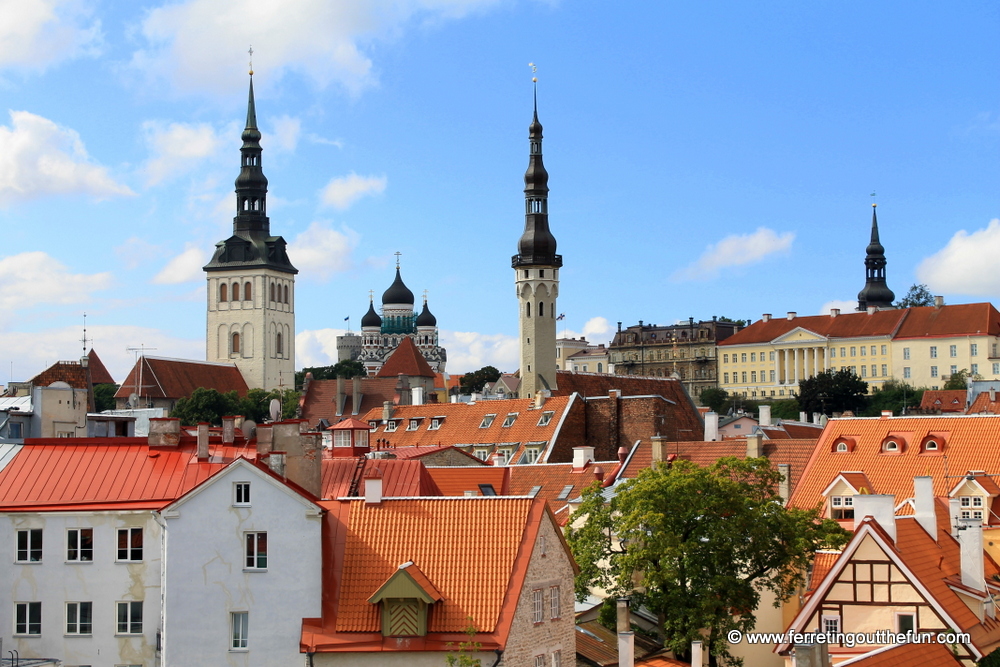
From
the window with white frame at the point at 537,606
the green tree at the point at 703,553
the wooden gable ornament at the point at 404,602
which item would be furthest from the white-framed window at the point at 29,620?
the green tree at the point at 703,553

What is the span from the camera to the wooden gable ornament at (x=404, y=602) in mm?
28938

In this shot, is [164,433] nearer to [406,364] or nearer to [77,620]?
[77,620]

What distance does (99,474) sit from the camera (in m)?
34.9

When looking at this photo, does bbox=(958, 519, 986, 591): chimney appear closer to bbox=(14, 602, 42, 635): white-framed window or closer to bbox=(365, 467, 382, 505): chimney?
bbox=(365, 467, 382, 505): chimney

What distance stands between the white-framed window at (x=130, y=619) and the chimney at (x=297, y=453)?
5.26 metres

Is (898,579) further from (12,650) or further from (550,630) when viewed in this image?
(12,650)

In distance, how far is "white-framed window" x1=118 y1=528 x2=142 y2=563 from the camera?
108 ft

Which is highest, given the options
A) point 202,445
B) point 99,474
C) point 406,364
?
point 406,364

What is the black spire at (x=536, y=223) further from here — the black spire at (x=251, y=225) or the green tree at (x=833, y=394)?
the black spire at (x=251, y=225)

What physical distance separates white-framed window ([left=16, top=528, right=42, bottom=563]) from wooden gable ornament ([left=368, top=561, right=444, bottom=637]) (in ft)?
27.8

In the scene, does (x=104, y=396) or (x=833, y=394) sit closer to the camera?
(x=833, y=394)

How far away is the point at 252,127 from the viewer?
183875mm

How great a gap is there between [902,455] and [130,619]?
26121 mm

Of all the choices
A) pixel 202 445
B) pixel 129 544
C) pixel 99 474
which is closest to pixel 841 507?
pixel 202 445
